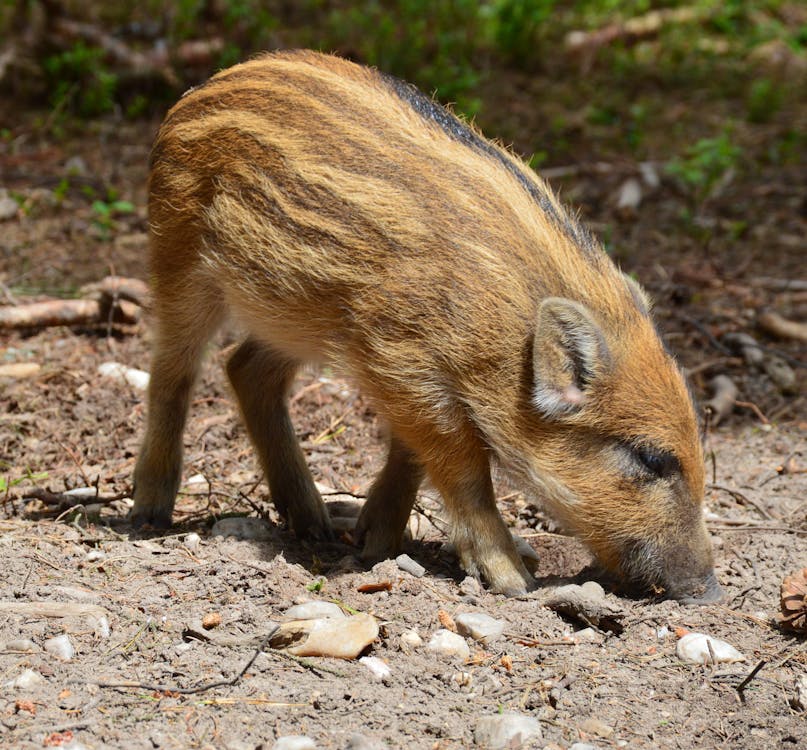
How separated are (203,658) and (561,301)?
1.51m

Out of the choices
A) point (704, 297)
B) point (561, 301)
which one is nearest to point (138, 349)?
point (561, 301)

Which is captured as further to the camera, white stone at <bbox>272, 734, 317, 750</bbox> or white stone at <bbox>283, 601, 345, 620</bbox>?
white stone at <bbox>283, 601, 345, 620</bbox>

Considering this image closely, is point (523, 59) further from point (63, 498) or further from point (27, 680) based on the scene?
point (27, 680)

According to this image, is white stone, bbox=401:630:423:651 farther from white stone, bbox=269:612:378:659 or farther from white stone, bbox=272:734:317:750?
white stone, bbox=272:734:317:750

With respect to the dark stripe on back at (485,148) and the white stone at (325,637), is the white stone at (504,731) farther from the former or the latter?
the dark stripe on back at (485,148)

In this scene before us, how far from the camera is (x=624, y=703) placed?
298 centimetres

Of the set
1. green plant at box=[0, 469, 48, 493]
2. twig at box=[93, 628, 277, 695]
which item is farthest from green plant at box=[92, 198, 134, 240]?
twig at box=[93, 628, 277, 695]

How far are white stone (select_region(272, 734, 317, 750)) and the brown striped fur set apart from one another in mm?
1161

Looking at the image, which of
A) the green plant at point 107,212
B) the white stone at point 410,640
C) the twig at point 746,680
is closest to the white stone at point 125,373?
the green plant at point 107,212

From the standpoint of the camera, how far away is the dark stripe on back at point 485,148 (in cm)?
385

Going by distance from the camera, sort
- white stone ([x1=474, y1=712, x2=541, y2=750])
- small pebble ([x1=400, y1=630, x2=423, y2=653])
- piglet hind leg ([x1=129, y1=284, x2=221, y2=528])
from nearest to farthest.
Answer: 1. white stone ([x1=474, y1=712, x2=541, y2=750])
2. small pebble ([x1=400, y1=630, x2=423, y2=653])
3. piglet hind leg ([x1=129, y1=284, x2=221, y2=528])

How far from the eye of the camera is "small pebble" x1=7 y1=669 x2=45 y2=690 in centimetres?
283

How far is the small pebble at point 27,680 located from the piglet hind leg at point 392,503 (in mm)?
1402

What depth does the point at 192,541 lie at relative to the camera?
12.9ft
